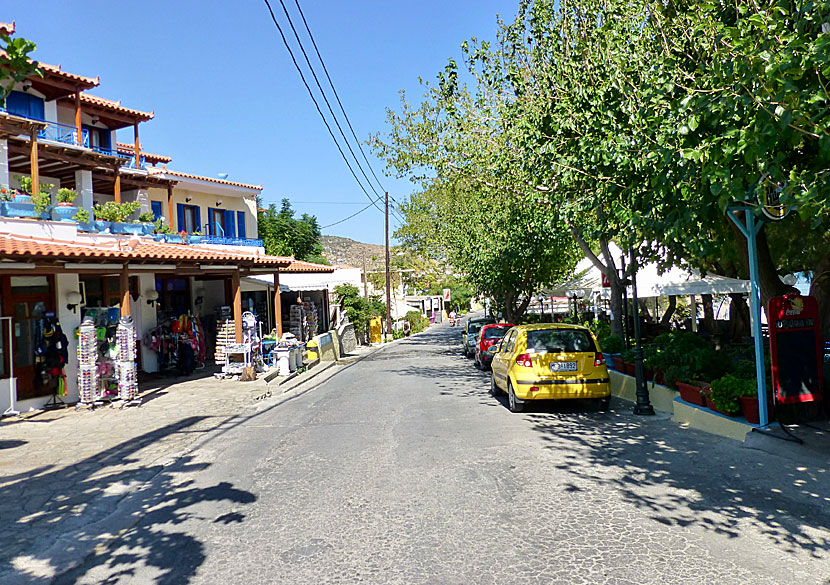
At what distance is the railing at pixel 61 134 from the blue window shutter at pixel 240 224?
315 inches

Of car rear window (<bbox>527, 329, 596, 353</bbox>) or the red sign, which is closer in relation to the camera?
the red sign

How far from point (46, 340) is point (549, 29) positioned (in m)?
12.5

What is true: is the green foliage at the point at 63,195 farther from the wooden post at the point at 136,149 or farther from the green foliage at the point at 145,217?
the wooden post at the point at 136,149

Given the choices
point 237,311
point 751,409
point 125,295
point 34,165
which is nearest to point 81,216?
point 34,165

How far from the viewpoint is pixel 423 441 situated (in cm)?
868

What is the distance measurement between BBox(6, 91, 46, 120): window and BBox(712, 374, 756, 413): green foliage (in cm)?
2041

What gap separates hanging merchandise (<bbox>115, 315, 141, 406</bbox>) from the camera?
1323cm

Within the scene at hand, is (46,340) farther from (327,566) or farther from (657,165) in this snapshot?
(657,165)

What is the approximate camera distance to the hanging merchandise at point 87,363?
42.1ft

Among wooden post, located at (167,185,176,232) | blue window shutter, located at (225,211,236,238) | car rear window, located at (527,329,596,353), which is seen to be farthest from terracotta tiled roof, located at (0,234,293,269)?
blue window shutter, located at (225,211,236,238)

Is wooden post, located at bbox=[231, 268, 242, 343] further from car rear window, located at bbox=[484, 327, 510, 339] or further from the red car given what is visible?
car rear window, located at bbox=[484, 327, 510, 339]

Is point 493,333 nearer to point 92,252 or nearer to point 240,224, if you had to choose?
point 92,252

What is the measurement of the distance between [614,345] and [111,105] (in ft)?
62.2

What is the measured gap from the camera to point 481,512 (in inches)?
220
